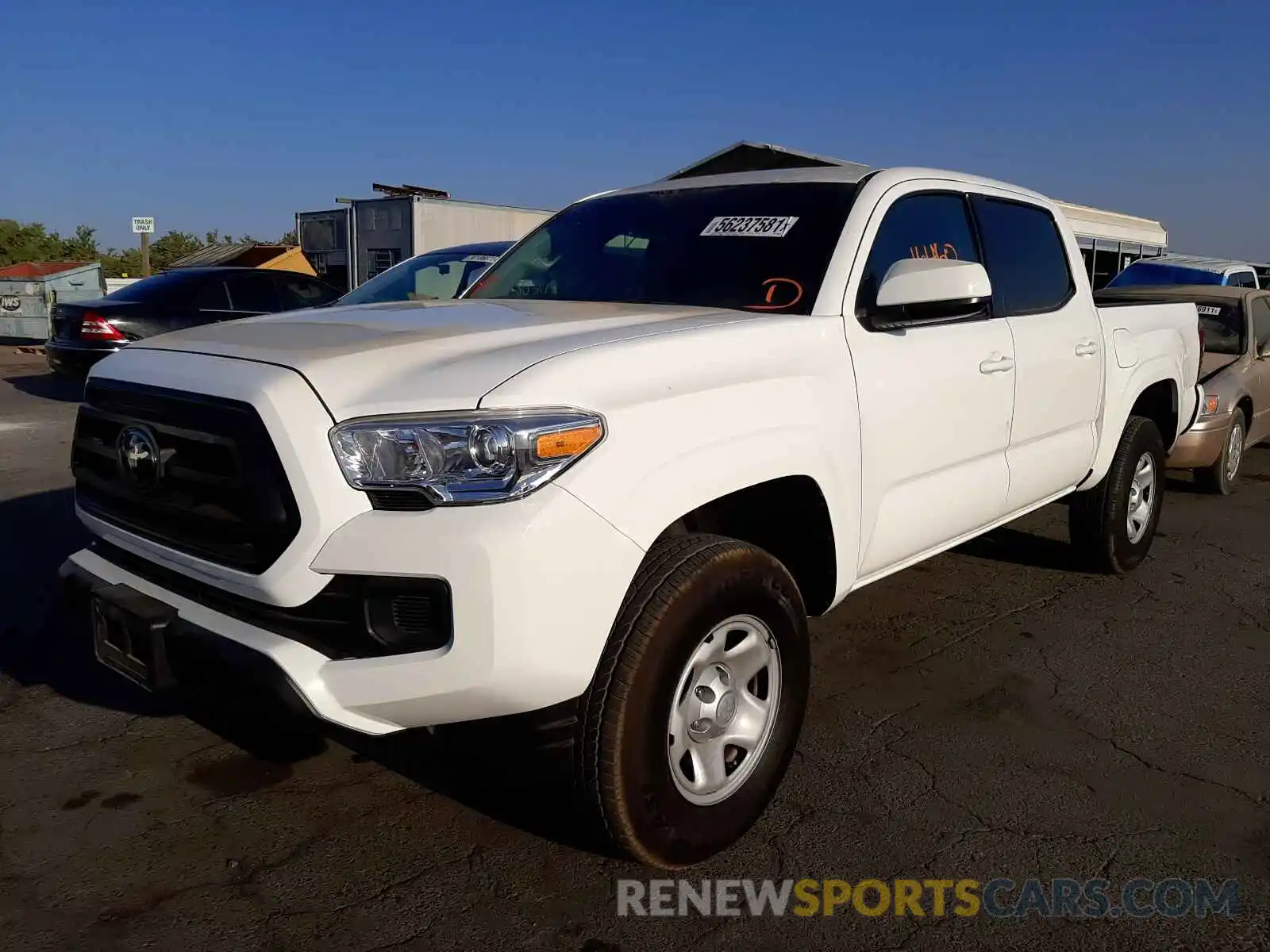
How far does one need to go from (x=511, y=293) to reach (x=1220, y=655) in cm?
325

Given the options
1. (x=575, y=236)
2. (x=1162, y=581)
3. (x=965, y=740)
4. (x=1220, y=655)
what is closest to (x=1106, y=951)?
(x=965, y=740)

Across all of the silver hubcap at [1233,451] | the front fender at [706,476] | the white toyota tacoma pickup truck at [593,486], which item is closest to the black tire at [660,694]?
the white toyota tacoma pickup truck at [593,486]

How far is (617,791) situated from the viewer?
2.33 m

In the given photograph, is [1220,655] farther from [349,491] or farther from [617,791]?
[349,491]

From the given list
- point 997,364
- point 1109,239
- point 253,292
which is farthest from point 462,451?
point 1109,239

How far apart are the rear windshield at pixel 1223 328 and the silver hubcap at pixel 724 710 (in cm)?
654

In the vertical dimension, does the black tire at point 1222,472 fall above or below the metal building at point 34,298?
below

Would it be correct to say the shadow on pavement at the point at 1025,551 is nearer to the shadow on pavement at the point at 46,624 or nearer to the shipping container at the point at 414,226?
the shadow on pavement at the point at 46,624

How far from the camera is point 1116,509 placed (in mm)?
4891

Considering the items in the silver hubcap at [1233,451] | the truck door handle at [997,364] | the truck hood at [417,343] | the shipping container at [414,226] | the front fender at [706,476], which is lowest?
the silver hubcap at [1233,451]

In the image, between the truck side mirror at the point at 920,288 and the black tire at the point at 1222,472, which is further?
the black tire at the point at 1222,472

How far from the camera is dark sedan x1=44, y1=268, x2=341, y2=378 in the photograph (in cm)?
1017

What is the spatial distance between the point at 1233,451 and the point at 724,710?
6.33m

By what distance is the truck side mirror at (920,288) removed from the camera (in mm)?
3055
